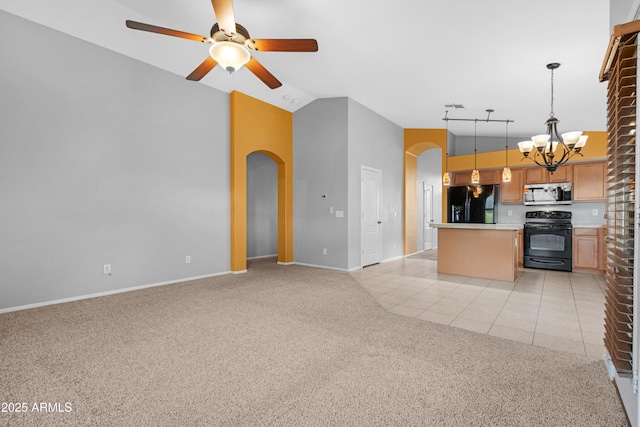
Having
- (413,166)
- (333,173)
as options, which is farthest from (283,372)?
(413,166)

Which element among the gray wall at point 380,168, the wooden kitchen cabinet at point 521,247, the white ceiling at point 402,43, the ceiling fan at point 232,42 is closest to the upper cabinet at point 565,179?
the wooden kitchen cabinet at point 521,247

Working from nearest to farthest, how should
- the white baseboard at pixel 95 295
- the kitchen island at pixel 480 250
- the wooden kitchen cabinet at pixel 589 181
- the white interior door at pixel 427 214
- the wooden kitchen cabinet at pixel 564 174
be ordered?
the white baseboard at pixel 95 295 → the kitchen island at pixel 480 250 → the wooden kitchen cabinet at pixel 589 181 → the wooden kitchen cabinet at pixel 564 174 → the white interior door at pixel 427 214

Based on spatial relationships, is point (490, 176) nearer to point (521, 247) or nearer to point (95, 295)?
point (521, 247)

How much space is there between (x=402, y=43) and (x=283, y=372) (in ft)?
12.8

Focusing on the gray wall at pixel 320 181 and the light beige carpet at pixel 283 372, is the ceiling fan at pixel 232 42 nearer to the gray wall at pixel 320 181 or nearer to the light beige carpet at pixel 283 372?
the light beige carpet at pixel 283 372

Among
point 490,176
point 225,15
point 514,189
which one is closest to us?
point 225,15

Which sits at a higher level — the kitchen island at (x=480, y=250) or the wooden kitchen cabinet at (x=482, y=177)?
the wooden kitchen cabinet at (x=482, y=177)

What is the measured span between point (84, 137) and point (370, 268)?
16.8 ft

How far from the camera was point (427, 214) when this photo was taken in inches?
372

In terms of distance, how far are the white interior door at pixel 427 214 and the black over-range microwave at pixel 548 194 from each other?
9.58ft

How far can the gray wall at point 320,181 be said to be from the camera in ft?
19.6

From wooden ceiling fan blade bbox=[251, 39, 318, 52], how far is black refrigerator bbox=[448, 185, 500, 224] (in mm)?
5865

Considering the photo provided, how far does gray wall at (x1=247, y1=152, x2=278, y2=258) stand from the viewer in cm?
757

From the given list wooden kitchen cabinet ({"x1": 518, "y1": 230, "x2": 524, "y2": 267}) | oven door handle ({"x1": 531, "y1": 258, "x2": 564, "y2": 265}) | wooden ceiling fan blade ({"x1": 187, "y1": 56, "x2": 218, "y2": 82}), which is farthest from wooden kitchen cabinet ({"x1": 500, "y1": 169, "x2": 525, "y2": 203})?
wooden ceiling fan blade ({"x1": 187, "y1": 56, "x2": 218, "y2": 82})
